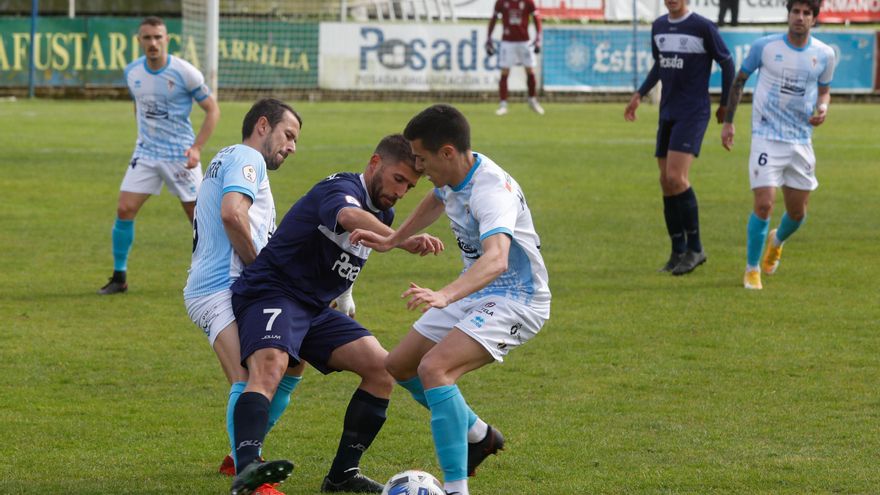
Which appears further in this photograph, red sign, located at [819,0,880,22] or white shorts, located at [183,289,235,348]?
red sign, located at [819,0,880,22]

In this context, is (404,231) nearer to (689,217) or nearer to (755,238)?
(755,238)

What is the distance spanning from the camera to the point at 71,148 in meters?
20.6

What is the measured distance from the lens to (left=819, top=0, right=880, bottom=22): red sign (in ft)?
118

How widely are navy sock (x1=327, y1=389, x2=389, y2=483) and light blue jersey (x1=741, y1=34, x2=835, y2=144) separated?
6183 millimetres

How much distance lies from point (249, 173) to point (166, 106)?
5.32 metres

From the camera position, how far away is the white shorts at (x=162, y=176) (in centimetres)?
1109

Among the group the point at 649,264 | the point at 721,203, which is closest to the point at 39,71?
the point at 721,203

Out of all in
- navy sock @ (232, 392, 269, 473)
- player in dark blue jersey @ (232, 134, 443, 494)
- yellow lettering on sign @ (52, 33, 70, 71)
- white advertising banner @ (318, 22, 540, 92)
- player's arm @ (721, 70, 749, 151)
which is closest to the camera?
navy sock @ (232, 392, 269, 473)

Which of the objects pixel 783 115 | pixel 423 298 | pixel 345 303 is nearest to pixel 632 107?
pixel 783 115

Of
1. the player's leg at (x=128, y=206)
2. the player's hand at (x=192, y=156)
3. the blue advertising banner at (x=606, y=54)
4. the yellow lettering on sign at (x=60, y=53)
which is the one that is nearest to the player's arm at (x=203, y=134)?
the player's hand at (x=192, y=156)

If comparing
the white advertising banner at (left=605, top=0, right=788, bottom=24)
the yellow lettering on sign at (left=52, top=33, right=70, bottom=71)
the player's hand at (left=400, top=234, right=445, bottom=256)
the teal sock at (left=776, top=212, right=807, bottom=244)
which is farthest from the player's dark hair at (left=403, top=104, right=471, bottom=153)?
the white advertising banner at (left=605, top=0, right=788, bottom=24)

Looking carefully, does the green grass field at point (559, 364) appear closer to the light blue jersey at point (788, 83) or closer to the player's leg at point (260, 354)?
the player's leg at point (260, 354)

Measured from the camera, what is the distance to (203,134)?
10844 mm

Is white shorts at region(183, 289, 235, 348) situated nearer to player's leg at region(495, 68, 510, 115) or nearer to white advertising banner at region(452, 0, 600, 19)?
player's leg at region(495, 68, 510, 115)
